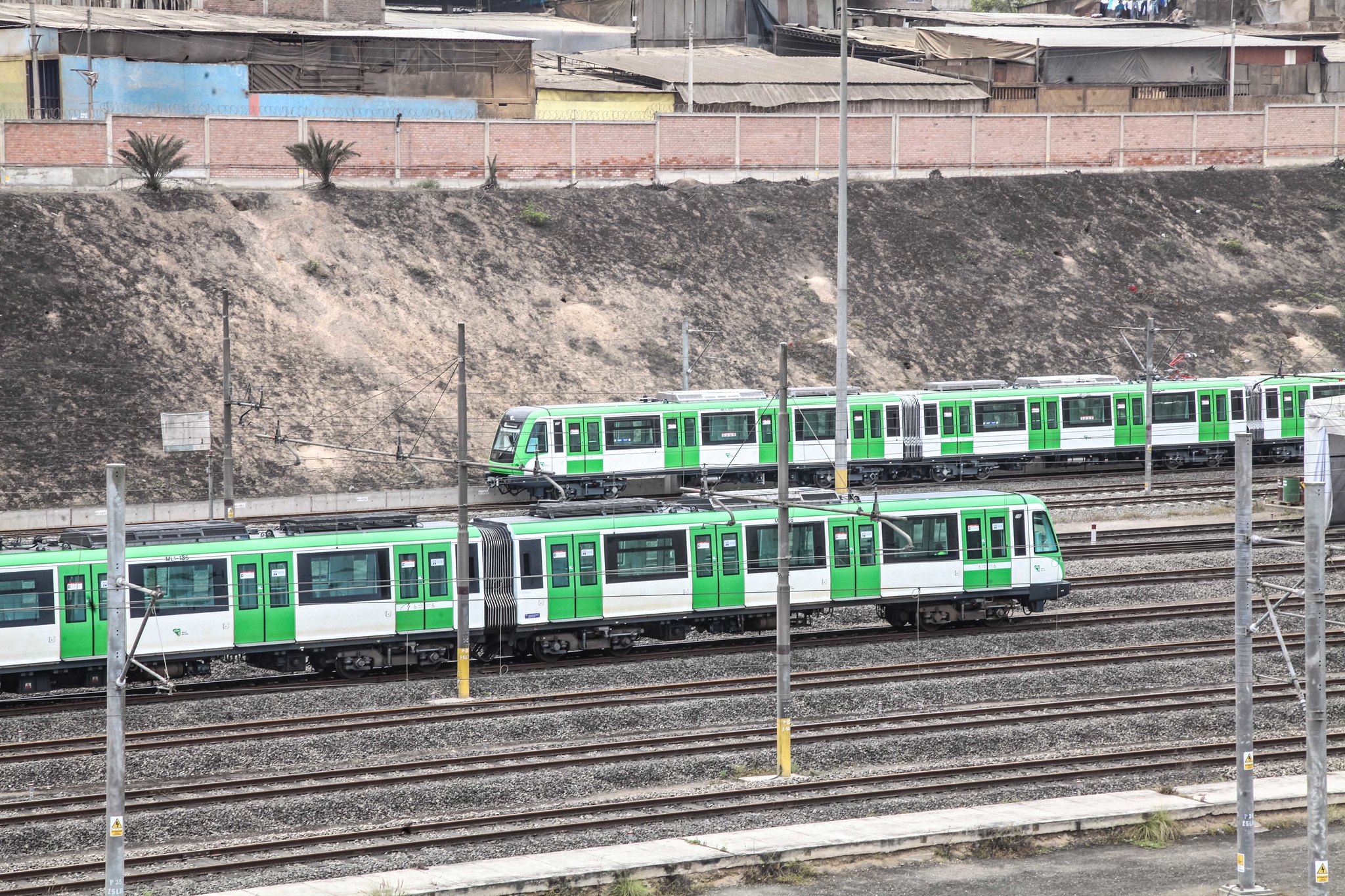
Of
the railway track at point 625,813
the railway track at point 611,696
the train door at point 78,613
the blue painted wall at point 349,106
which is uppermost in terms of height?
the blue painted wall at point 349,106

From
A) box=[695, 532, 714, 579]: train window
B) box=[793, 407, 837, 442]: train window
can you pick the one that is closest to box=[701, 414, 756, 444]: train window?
box=[793, 407, 837, 442]: train window

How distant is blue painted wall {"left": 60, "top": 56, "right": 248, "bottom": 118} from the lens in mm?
62875

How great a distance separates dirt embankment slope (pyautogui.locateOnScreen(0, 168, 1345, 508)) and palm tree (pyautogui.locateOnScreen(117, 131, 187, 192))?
1.17 metres

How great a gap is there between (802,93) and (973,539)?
4591cm

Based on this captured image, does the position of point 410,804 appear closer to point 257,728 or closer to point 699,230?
point 257,728

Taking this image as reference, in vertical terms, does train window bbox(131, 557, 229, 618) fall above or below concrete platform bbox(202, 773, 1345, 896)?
above

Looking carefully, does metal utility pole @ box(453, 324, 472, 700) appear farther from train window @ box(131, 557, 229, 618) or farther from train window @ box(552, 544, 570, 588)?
train window @ box(131, 557, 229, 618)

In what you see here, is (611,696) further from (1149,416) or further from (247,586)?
(1149,416)

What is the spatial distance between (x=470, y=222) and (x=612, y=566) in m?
35.0

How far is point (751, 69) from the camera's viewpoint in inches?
3113

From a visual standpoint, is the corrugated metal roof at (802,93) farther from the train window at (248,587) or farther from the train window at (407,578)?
the train window at (248,587)

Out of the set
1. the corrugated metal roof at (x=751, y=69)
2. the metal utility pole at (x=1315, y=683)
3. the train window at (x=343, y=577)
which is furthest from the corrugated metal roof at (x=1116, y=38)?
the metal utility pole at (x=1315, y=683)

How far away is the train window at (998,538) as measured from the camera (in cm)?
3372

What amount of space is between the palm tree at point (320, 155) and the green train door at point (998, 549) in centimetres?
3686
